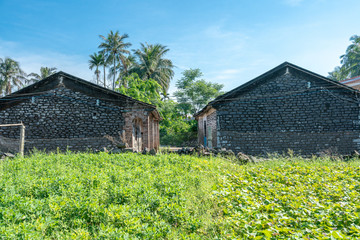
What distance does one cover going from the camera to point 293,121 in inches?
510

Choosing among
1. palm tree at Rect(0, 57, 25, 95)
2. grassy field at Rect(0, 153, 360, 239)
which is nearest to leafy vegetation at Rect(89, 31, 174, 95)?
palm tree at Rect(0, 57, 25, 95)

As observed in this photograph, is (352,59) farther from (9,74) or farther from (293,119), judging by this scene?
(9,74)

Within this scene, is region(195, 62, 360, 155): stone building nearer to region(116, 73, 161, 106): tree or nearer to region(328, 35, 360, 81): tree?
region(116, 73, 161, 106): tree

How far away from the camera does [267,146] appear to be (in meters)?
12.8

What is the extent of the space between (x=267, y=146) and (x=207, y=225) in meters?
10.1

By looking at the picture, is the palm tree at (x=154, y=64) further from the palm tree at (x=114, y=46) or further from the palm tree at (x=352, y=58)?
the palm tree at (x=352, y=58)

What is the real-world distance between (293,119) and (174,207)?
437 inches

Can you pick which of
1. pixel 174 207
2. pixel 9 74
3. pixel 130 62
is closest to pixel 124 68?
pixel 130 62

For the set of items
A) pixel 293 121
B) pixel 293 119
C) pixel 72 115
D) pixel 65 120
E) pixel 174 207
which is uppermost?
pixel 72 115

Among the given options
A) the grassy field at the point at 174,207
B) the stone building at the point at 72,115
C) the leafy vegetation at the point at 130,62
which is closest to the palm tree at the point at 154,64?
the leafy vegetation at the point at 130,62

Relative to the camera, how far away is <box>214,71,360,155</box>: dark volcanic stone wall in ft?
41.9

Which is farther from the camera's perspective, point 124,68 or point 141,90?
point 124,68

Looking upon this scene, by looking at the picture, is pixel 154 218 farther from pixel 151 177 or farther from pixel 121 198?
pixel 151 177

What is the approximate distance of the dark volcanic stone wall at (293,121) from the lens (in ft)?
41.9
